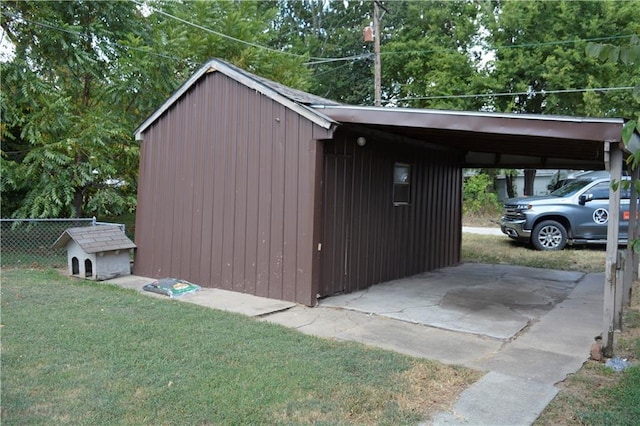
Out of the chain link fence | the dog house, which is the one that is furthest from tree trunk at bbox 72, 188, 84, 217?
the dog house

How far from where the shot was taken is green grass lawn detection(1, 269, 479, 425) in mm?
3193

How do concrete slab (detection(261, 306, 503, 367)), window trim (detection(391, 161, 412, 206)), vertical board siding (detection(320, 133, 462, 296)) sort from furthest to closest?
window trim (detection(391, 161, 412, 206))
vertical board siding (detection(320, 133, 462, 296))
concrete slab (detection(261, 306, 503, 367))

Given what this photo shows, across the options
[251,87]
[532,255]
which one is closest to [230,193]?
[251,87]

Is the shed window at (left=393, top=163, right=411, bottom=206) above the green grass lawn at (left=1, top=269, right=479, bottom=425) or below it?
above

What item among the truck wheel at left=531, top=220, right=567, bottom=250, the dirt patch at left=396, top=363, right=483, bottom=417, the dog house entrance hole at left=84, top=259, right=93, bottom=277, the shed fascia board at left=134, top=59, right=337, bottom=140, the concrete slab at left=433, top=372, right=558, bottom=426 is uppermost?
the shed fascia board at left=134, top=59, right=337, bottom=140

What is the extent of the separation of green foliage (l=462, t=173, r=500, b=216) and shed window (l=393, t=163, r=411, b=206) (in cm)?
1496

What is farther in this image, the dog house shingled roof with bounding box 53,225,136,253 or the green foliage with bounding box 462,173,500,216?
the green foliage with bounding box 462,173,500,216

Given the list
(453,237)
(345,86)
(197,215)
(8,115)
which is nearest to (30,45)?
(8,115)

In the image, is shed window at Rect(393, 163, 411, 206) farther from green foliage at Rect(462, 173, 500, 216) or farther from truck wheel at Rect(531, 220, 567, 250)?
green foliage at Rect(462, 173, 500, 216)

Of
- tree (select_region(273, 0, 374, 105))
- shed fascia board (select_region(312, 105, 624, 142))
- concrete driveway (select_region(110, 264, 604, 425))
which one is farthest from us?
tree (select_region(273, 0, 374, 105))

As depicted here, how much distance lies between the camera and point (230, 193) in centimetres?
730

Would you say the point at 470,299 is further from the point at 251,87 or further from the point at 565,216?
the point at 565,216

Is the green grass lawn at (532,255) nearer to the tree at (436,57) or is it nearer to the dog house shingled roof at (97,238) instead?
the dog house shingled roof at (97,238)

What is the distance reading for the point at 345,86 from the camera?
26266 millimetres
